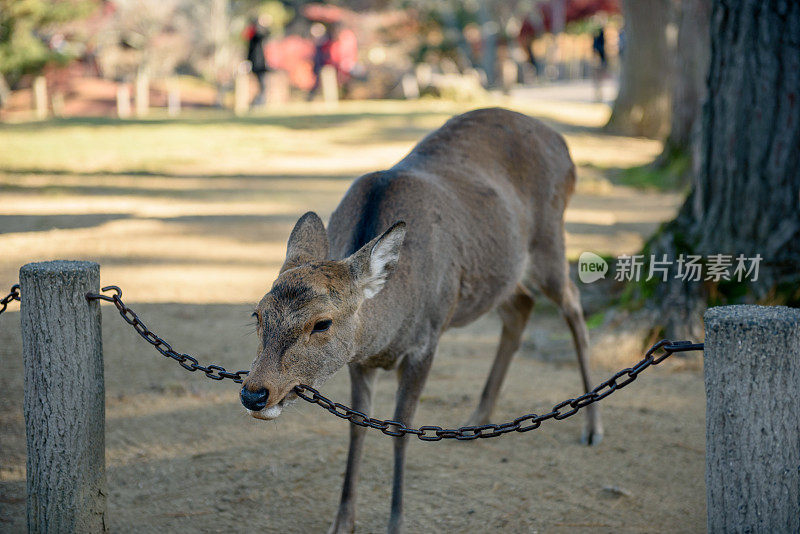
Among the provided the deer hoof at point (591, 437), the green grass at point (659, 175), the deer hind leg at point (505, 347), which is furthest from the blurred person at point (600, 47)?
the deer hoof at point (591, 437)

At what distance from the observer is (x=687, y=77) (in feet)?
45.0

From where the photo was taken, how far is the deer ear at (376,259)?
3352mm

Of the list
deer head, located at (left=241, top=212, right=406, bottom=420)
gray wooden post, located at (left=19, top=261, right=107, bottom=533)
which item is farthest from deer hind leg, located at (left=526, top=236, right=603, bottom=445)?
gray wooden post, located at (left=19, top=261, right=107, bottom=533)

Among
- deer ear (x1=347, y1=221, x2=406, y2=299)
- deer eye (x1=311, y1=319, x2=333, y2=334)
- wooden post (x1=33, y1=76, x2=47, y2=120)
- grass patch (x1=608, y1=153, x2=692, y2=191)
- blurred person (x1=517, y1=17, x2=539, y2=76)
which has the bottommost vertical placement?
grass patch (x1=608, y1=153, x2=692, y2=191)

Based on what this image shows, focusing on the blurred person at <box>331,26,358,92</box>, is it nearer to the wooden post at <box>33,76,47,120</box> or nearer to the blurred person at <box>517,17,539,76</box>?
the wooden post at <box>33,76,47,120</box>

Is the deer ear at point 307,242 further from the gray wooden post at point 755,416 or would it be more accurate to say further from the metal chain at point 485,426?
the gray wooden post at point 755,416

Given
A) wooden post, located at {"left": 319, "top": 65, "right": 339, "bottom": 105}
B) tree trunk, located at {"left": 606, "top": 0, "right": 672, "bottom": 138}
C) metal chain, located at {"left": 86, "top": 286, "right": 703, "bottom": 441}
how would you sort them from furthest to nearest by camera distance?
1. wooden post, located at {"left": 319, "top": 65, "right": 339, "bottom": 105}
2. tree trunk, located at {"left": 606, "top": 0, "right": 672, "bottom": 138}
3. metal chain, located at {"left": 86, "top": 286, "right": 703, "bottom": 441}

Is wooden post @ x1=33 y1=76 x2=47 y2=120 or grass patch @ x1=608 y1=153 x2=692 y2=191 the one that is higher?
wooden post @ x1=33 y1=76 x2=47 y2=120

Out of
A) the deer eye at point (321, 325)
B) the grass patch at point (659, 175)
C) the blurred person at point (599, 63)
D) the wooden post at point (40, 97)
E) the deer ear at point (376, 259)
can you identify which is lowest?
the grass patch at point (659, 175)

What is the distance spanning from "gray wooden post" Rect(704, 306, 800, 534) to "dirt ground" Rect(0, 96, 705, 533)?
4.72 feet

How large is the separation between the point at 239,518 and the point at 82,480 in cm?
85

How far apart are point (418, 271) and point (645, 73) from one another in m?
14.4

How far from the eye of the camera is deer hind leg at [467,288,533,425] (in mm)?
5254

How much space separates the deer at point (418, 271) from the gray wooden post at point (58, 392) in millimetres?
778
